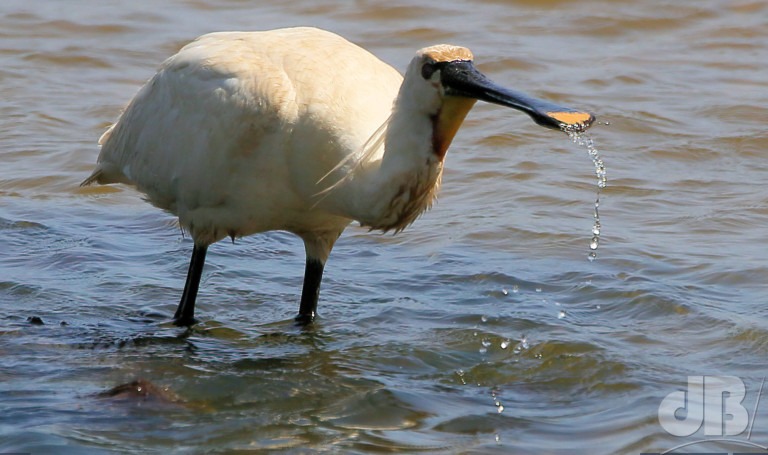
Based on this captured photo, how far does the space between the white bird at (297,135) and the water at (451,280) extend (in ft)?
2.41

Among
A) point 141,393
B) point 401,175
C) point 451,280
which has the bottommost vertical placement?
point 451,280

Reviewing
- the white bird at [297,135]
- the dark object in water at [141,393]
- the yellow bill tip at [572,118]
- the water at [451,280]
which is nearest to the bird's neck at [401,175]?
the white bird at [297,135]

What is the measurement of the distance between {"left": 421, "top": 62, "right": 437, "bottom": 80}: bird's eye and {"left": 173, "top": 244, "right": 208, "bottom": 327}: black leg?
2192mm

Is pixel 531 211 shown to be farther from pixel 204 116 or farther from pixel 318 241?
pixel 204 116

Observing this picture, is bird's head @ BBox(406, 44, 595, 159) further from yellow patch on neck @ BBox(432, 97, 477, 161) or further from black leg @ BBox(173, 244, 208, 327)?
black leg @ BBox(173, 244, 208, 327)

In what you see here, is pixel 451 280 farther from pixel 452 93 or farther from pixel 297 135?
pixel 452 93

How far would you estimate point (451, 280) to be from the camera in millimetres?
8648

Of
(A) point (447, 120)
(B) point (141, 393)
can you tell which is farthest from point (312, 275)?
(A) point (447, 120)

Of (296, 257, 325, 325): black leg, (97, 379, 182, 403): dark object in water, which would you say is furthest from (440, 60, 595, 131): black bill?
(296, 257, 325, 325): black leg

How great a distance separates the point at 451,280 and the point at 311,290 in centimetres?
101

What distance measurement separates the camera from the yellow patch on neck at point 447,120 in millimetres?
6215

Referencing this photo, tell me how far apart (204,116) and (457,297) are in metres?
1.99

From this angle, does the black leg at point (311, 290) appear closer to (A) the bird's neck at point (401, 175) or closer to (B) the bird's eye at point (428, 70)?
(A) the bird's neck at point (401, 175)

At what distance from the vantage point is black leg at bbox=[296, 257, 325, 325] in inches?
319
